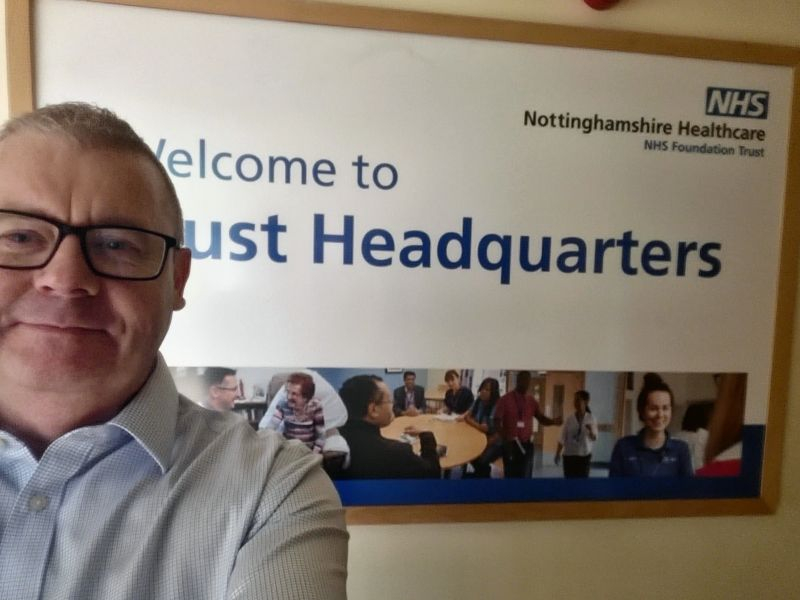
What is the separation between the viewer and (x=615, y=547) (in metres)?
1.19

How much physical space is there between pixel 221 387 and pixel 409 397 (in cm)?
37

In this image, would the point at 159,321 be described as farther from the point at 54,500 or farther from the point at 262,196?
the point at 262,196

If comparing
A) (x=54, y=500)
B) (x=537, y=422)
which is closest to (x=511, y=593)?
(x=537, y=422)

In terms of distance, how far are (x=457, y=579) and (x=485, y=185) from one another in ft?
2.71

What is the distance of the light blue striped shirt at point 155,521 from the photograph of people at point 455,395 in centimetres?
46

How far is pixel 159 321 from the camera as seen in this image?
2.12 ft

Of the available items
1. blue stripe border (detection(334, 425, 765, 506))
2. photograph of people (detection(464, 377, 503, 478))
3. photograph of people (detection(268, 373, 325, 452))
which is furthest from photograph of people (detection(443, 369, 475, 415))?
photograph of people (detection(268, 373, 325, 452))

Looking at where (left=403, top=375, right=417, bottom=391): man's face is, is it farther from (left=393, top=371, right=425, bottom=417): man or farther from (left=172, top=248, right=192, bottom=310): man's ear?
(left=172, top=248, right=192, bottom=310): man's ear

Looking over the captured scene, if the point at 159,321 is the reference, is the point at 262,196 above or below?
above

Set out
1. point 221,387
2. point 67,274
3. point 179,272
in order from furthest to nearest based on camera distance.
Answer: point 221,387 < point 179,272 < point 67,274

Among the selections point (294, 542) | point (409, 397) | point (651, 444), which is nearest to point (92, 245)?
point (294, 542)

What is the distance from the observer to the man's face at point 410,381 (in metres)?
1.08

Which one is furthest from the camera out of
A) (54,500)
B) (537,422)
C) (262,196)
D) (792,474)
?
(792,474)

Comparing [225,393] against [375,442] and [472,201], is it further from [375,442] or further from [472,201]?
[472,201]
